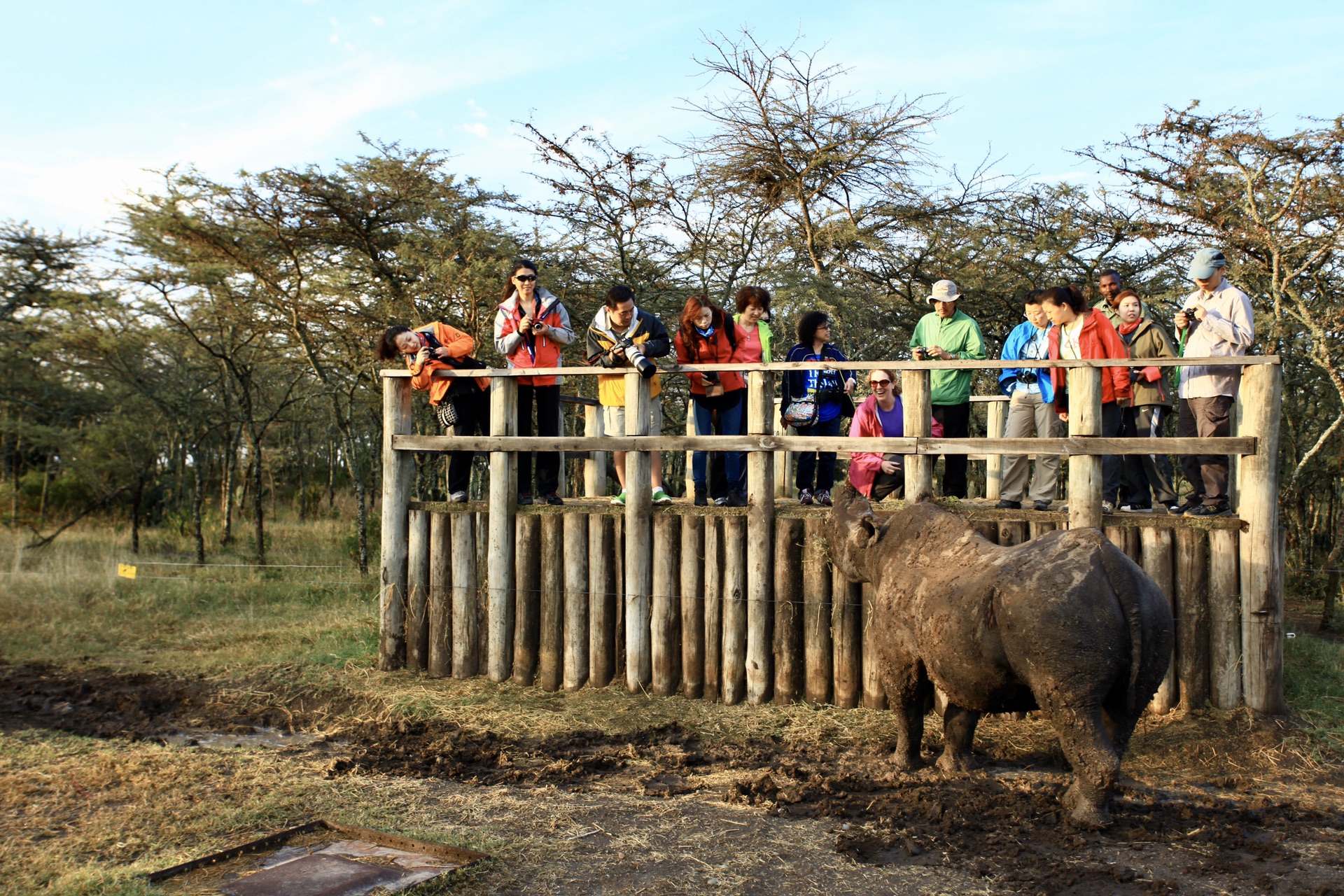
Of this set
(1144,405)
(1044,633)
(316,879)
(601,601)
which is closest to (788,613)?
(601,601)

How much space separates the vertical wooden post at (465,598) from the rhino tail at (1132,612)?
16.7 ft

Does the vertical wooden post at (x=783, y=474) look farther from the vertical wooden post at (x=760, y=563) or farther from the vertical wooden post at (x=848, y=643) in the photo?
the vertical wooden post at (x=848, y=643)

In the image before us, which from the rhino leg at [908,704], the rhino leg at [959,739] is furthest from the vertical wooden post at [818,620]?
the rhino leg at [959,739]

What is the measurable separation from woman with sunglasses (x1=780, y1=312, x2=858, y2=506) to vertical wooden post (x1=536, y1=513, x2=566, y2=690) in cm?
195

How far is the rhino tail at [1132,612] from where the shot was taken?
A: 455 cm

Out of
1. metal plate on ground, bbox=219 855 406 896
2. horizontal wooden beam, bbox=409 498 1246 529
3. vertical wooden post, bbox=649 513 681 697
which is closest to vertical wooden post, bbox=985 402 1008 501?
horizontal wooden beam, bbox=409 498 1246 529

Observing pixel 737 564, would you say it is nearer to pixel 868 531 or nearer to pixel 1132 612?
pixel 868 531

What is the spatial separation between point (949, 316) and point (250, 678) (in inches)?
250

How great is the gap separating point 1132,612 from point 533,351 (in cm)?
517

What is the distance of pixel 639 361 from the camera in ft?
24.8

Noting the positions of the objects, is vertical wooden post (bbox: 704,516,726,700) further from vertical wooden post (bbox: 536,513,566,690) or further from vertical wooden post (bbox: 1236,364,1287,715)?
vertical wooden post (bbox: 1236,364,1287,715)

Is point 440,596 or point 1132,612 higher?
point 1132,612

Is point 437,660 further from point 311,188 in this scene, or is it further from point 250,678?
point 311,188

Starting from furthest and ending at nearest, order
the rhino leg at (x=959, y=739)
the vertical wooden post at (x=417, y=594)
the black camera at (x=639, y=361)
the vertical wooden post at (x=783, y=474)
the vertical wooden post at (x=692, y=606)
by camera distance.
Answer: the vertical wooden post at (x=783, y=474)
the vertical wooden post at (x=417, y=594)
the black camera at (x=639, y=361)
the vertical wooden post at (x=692, y=606)
the rhino leg at (x=959, y=739)
